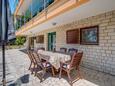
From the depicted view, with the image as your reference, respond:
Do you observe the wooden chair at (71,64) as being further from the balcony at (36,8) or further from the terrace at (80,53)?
the balcony at (36,8)

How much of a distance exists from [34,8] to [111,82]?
12785mm

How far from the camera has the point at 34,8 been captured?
1667 centimetres

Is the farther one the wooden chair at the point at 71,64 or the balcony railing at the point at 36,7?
the balcony railing at the point at 36,7

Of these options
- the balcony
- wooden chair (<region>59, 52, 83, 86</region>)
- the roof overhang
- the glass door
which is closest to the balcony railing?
the balcony

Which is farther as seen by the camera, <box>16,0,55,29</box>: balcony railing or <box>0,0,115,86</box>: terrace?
<box>16,0,55,29</box>: balcony railing

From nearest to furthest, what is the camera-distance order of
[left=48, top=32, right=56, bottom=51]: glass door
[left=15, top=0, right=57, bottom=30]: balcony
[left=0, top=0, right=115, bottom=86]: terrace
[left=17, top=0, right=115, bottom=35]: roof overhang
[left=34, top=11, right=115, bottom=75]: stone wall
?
1. [left=17, top=0, right=115, bottom=35]: roof overhang
2. [left=0, top=0, right=115, bottom=86]: terrace
3. [left=34, top=11, right=115, bottom=75]: stone wall
4. [left=15, top=0, right=57, bottom=30]: balcony
5. [left=48, top=32, right=56, bottom=51]: glass door

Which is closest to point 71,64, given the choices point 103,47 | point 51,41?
point 103,47

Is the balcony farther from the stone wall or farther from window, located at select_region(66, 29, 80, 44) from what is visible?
the stone wall

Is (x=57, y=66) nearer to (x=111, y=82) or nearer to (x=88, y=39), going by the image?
(x=111, y=82)

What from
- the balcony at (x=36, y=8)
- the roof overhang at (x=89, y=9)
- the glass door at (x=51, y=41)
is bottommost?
the glass door at (x=51, y=41)

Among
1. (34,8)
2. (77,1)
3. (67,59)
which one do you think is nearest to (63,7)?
(77,1)

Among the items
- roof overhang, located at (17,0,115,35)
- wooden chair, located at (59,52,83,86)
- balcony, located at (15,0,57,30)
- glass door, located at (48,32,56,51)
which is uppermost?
balcony, located at (15,0,57,30)

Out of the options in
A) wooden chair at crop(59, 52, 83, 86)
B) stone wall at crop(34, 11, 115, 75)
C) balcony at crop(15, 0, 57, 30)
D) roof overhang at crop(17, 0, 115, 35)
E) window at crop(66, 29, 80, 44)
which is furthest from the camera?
balcony at crop(15, 0, 57, 30)

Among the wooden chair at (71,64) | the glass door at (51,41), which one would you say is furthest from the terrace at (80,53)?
the glass door at (51,41)
